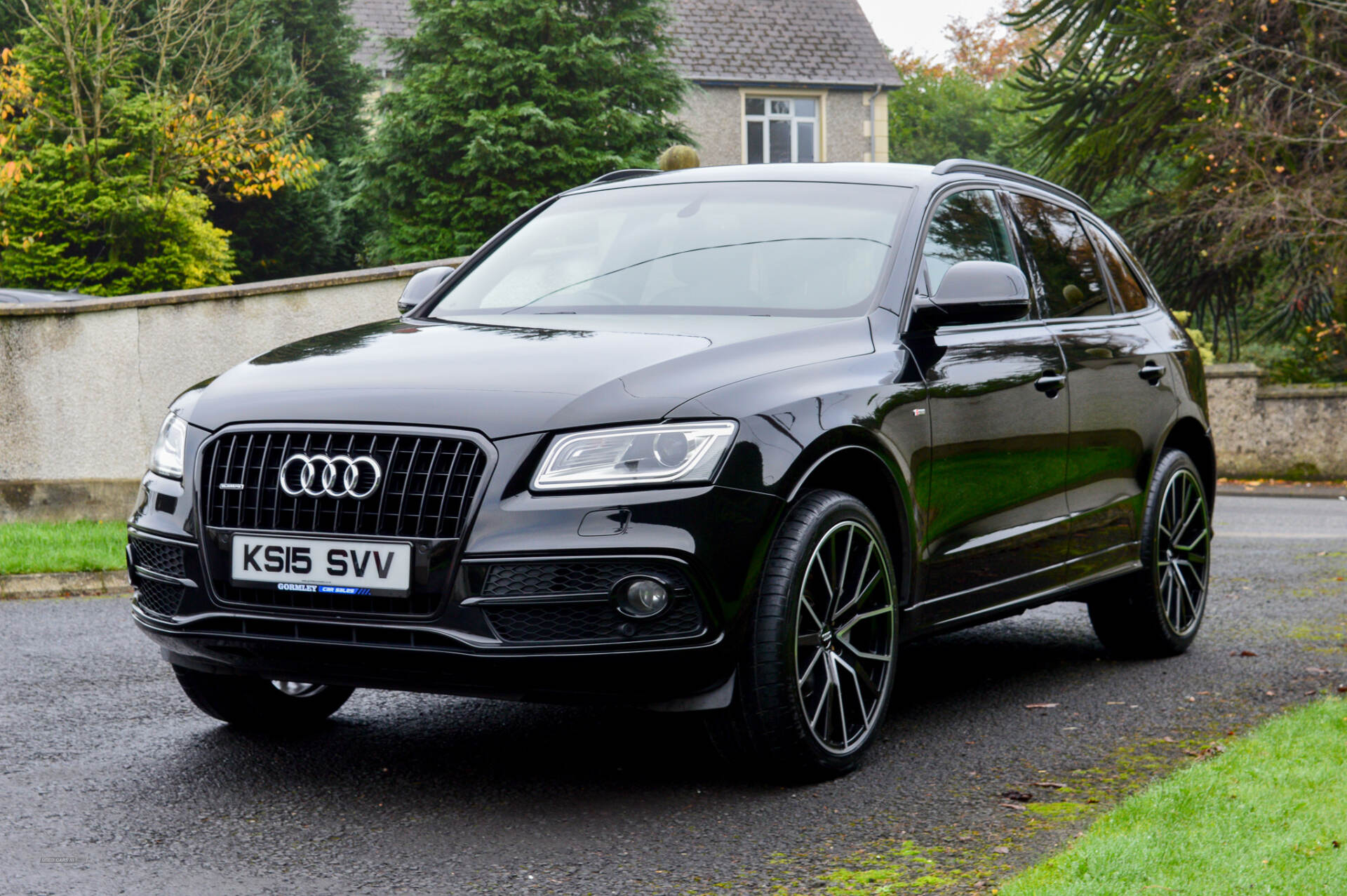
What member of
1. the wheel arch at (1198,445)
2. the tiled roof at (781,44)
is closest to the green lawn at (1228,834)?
the wheel arch at (1198,445)

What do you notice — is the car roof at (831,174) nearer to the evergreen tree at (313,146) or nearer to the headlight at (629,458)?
the headlight at (629,458)

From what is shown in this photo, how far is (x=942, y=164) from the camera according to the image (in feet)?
19.2

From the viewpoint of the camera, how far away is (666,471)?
4098 mm

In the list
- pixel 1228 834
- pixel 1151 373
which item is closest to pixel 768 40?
pixel 1151 373

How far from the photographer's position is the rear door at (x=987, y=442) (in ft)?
16.9

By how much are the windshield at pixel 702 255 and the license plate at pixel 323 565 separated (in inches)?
55.7

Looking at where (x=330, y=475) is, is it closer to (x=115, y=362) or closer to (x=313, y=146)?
(x=115, y=362)

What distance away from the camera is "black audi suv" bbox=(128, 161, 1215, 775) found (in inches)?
160

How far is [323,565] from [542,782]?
0.99 meters

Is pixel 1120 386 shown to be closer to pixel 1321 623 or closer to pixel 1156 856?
pixel 1321 623

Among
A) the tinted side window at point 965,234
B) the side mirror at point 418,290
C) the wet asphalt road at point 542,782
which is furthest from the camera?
the side mirror at point 418,290

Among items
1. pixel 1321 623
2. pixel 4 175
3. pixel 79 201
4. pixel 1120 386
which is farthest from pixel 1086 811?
pixel 79 201

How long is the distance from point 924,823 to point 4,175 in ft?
45.0

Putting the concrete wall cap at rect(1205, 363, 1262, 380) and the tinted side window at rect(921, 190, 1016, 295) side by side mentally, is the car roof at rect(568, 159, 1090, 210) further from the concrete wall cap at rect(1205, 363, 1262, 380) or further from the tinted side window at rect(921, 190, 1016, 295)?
the concrete wall cap at rect(1205, 363, 1262, 380)
